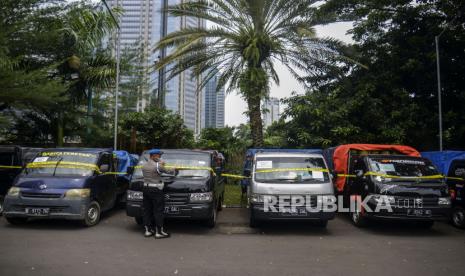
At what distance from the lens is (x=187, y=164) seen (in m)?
9.24

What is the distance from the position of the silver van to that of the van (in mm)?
951

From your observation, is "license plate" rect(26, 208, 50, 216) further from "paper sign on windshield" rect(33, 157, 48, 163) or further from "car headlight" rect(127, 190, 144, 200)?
"car headlight" rect(127, 190, 144, 200)

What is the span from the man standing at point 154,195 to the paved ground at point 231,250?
0.84 ft

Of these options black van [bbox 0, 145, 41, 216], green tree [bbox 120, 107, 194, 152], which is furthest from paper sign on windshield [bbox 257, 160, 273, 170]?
green tree [bbox 120, 107, 194, 152]

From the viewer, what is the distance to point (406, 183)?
877 cm

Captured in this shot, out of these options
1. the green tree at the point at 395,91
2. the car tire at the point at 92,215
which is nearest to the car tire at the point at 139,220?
the car tire at the point at 92,215

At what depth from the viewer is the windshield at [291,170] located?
883 cm

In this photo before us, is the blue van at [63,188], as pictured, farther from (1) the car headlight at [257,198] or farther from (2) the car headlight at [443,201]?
(2) the car headlight at [443,201]

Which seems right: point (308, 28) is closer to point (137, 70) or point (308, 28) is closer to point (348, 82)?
point (348, 82)

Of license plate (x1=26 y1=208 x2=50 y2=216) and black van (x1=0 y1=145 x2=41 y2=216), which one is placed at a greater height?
black van (x1=0 y1=145 x2=41 y2=216)

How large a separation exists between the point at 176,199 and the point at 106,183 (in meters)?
2.52

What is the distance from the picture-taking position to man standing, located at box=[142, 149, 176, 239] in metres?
7.84

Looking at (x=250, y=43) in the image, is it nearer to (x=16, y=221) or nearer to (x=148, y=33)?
(x=16, y=221)

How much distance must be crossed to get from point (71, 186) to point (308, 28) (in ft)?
34.8
